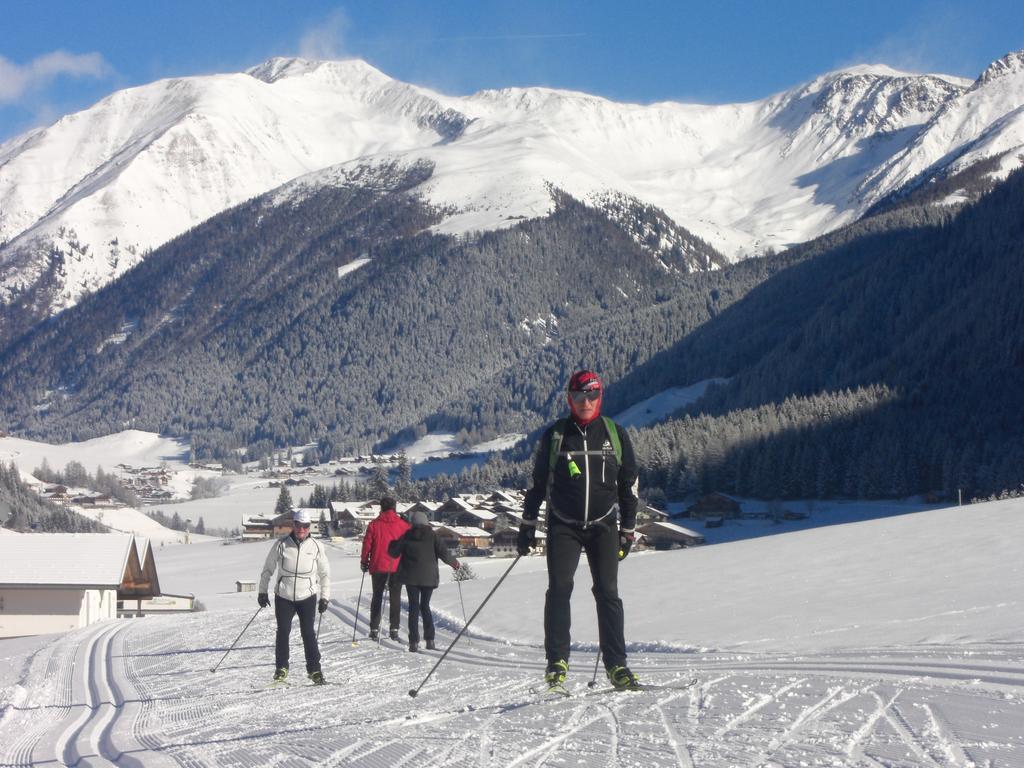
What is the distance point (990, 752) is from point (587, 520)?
11.7 ft

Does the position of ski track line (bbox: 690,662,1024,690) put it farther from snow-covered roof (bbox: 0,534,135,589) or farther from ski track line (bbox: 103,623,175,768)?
snow-covered roof (bbox: 0,534,135,589)

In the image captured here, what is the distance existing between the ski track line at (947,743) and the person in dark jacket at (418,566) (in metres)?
8.97

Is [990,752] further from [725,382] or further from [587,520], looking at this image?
[725,382]

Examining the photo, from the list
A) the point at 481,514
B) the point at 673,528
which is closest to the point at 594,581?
the point at 673,528

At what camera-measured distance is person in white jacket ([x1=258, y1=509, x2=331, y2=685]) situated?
12703 mm

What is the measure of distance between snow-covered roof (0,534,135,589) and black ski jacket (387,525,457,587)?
88.5 ft

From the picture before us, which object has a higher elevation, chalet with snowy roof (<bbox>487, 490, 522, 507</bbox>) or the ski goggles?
the ski goggles

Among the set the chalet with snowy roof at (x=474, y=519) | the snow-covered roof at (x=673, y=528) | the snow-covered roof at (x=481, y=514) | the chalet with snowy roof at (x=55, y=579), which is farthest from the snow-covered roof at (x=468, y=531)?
the chalet with snowy roof at (x=55, y=579)

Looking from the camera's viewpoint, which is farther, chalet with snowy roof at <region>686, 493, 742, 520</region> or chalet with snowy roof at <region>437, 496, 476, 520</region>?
chalet with snowy roof at <region>437, 496, 476, 520</region>

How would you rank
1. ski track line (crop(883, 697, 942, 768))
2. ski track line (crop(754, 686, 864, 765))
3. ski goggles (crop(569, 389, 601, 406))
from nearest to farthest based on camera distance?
ski track line (crop(883, 697, 942, 768)) < ski track line (crop(754, 686, 864, 765)) < ski goggles (crop(569, 389, 601, 406))

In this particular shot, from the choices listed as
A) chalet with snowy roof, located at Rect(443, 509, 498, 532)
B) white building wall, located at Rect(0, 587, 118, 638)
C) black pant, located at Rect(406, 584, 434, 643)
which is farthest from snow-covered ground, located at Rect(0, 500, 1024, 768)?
chalet with snowy roof, located at Rect(443, 509, 498, 532)

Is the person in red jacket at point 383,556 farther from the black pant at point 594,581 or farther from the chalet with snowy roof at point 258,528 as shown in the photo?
the chalet with snowy roof at point 258,528

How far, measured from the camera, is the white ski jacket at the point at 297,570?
12781mm

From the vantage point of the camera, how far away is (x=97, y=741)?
370 inches
